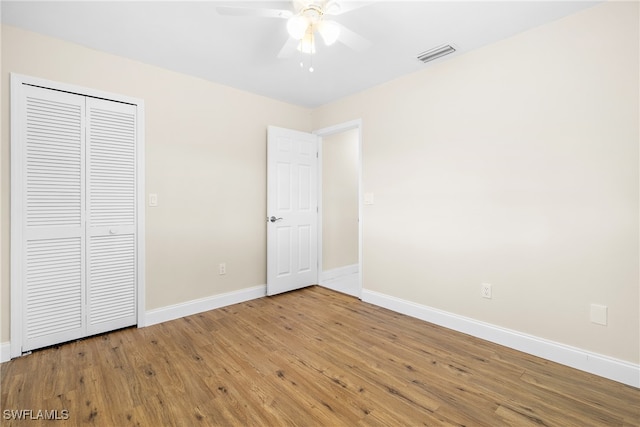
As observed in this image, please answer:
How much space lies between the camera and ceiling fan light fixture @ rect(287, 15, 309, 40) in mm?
1810

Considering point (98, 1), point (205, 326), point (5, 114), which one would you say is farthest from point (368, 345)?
point (5, 114)

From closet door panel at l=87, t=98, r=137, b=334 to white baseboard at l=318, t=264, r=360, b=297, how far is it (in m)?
2.37

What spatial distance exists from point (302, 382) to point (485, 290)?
175 centimetres

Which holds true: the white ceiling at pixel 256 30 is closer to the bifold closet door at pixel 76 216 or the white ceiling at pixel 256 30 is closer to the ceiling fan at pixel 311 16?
the ceiling fan at pixel 311 16

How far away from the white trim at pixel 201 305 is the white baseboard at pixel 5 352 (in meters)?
0.92

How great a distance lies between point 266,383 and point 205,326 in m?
1.17

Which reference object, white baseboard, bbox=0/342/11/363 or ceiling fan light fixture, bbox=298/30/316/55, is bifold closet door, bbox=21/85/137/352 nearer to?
white baseboard, bbox=0/342/11/363

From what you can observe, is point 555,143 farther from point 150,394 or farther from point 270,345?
point 150,394

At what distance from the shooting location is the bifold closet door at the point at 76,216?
229cm

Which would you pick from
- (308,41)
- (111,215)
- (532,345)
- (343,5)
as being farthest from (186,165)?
(532,345)

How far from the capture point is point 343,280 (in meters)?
4.38

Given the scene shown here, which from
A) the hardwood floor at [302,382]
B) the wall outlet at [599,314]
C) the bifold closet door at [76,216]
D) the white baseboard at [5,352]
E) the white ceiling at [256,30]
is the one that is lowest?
the hardwood floor at [302,382]

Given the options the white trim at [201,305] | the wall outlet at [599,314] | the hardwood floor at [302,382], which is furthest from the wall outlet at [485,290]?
the white trim at [201,305]

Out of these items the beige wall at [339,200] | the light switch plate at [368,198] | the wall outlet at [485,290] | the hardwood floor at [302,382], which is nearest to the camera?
the hardwood floor at [302,382]
